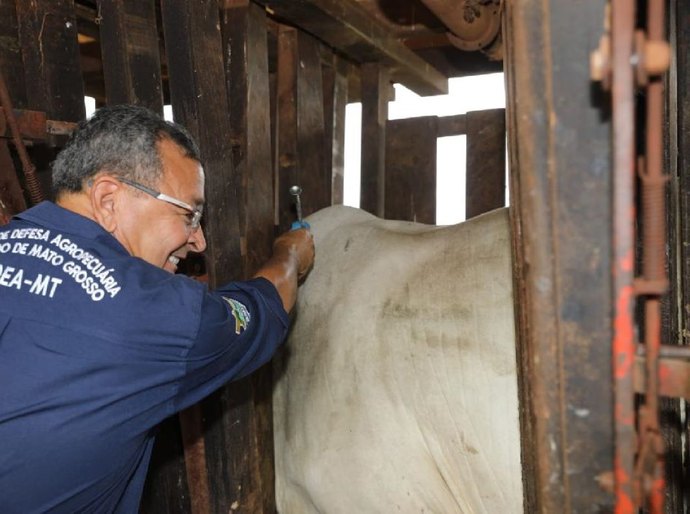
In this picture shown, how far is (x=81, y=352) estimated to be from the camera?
4.46 ft

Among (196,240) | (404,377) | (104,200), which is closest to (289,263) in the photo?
(196,240)

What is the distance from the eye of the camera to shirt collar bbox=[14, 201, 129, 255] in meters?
1.53

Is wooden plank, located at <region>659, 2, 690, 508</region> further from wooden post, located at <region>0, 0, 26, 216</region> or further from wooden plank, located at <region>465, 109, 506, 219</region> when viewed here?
wooden post, located at <region>0, 0, 26, 216</region>

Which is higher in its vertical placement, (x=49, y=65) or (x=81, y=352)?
(x=49, y=65)

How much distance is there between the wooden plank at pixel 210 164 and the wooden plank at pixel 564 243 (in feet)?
4.27

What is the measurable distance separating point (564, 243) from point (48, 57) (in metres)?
1.81

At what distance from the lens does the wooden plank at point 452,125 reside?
3.38 metres

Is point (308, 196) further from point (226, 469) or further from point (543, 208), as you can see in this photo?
point (543, 208)

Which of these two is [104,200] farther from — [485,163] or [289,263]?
[485,163]

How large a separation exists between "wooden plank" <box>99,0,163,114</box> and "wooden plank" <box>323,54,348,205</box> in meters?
1.10

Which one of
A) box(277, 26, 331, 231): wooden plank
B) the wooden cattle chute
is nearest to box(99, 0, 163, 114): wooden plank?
the wooden cattle chute

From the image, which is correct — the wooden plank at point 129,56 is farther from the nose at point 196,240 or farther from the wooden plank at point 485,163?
the wooden plank at point 485,163

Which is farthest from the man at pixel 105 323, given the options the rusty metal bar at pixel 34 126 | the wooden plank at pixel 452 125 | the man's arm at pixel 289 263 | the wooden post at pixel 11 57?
the wooden plank at pixel 452 125

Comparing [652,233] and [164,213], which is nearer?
[652,233]
